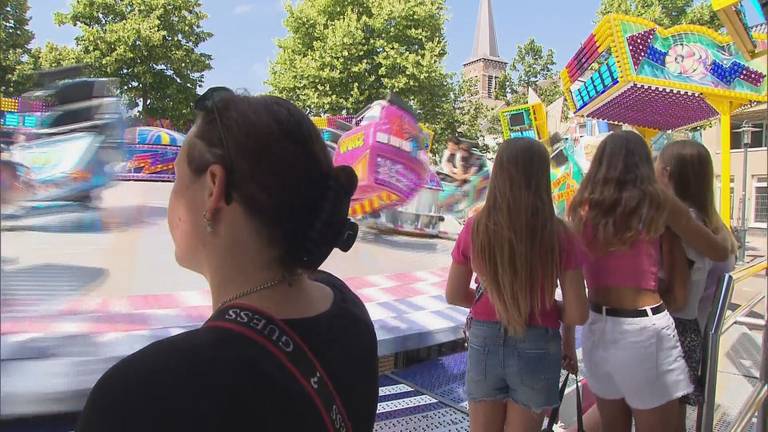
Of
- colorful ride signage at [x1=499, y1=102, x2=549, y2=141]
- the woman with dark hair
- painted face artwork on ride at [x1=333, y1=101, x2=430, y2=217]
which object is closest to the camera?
the woman with dark hair

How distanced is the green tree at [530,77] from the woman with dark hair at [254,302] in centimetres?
1522

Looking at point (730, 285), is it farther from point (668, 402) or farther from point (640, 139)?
point (640, 139)

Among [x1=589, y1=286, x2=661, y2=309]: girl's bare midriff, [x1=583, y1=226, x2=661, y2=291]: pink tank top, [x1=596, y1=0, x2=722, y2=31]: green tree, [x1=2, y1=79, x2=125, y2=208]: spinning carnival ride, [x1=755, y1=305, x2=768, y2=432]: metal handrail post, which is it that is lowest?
[x1=755, y1=305, x2=768, y2=432]: metal handrail post

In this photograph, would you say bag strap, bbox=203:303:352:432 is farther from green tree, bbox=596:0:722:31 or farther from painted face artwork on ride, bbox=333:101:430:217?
green tree, bbox=596:0:722:31

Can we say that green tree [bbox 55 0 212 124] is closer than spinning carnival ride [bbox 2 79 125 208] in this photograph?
No

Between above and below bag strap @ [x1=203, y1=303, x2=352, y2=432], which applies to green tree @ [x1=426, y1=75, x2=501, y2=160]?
above

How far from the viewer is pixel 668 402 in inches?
69.5

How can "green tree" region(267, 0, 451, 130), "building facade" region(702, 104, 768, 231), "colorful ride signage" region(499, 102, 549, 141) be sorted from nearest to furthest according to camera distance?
1. "colorful ride signage" region(499, 102, 549, 141)
2. "green tree" region(267, 0, 451, 130)
3. "building facade" region(702, 104, 768, 231)

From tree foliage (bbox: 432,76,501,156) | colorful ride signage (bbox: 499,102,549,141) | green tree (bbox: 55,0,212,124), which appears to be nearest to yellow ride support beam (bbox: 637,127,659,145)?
colorful ride signage (bbox: 499,102,549,141)

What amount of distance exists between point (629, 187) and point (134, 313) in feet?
7.94

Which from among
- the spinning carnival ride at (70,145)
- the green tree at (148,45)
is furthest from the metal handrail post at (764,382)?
the spinning carnival ride at (70,145)

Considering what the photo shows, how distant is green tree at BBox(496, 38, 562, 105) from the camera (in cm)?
1518

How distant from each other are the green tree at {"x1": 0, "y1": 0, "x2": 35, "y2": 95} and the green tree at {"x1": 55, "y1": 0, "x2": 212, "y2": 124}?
0.71 meters

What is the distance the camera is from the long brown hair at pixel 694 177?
1.99 m
